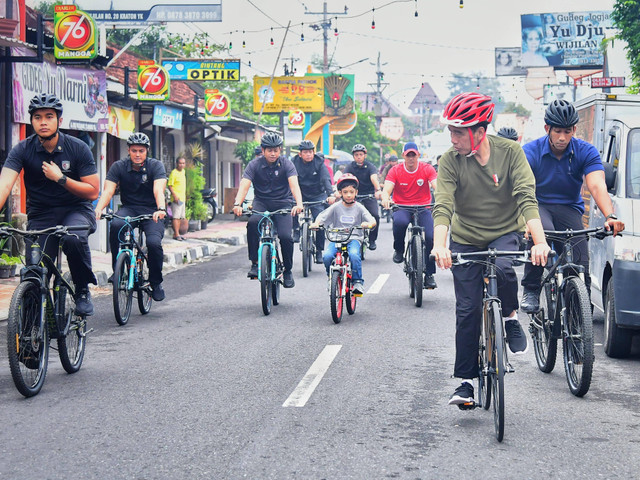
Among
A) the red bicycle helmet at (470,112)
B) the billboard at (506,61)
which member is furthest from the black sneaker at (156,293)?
the billboard at (506,61)

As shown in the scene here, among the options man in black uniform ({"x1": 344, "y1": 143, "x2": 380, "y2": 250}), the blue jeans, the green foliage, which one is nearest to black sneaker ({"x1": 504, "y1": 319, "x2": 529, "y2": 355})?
the blue jeans

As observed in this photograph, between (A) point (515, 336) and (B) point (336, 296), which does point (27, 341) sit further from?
(B) point (336, 296)

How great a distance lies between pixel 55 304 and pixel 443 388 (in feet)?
9.80

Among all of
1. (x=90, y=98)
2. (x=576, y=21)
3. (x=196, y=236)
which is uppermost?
(x=576, y=21)

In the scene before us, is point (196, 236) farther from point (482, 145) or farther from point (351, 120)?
point (351, 120)

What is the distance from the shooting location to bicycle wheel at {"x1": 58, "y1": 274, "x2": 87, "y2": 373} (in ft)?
24.7

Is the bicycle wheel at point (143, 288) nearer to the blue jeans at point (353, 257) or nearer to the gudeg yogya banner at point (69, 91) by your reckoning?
the blue jeans at point (353, 257)

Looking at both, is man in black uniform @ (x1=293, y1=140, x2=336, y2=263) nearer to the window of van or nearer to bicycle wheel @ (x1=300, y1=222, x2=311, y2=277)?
bicycle wheel @ (x1=300, y1=222, x2=311, y2=277)

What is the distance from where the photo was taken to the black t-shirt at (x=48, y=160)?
298 inches

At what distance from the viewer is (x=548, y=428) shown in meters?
5.88

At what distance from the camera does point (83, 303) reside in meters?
7.81

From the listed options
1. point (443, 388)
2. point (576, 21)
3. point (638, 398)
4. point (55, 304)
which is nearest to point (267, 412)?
point (443, 388)

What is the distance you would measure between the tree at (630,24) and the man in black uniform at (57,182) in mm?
14982

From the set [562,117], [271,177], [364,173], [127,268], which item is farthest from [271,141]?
[364,173]
